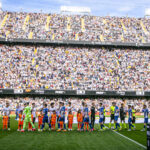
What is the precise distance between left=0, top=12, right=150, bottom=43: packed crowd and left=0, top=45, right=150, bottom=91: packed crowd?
2.47 meters

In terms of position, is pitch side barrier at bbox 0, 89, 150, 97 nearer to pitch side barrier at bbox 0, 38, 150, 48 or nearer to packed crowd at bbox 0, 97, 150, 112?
packed crowd at bbox 0, 97, 150, 112

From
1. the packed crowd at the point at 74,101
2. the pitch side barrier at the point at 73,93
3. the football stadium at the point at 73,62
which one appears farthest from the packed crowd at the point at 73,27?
the packed crowd at the point at 74,101

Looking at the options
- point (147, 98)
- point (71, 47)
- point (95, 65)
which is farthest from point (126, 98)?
point (71, 47)

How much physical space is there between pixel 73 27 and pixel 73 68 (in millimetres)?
11113

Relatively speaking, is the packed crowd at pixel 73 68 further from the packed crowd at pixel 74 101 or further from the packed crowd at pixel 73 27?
the packed crowd at pixel 73 27

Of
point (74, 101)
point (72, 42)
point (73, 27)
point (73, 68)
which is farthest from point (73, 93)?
point (73, 27)

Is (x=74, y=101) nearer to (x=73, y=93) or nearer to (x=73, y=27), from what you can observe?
(x=73, y=93)

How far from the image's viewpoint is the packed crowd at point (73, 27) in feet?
154

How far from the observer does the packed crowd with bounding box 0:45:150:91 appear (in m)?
40.0

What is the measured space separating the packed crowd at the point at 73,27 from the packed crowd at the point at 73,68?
247 cm

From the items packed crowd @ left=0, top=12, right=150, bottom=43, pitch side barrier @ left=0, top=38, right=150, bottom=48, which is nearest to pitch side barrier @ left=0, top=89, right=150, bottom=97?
pitch side barrier @ left=0, top=38, right=150, bottom=48

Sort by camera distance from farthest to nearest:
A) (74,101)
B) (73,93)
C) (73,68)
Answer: (73,68) → (74,101) → (73,93)

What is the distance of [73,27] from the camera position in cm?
5000

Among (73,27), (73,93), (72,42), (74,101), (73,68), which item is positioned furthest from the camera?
(73,27)
